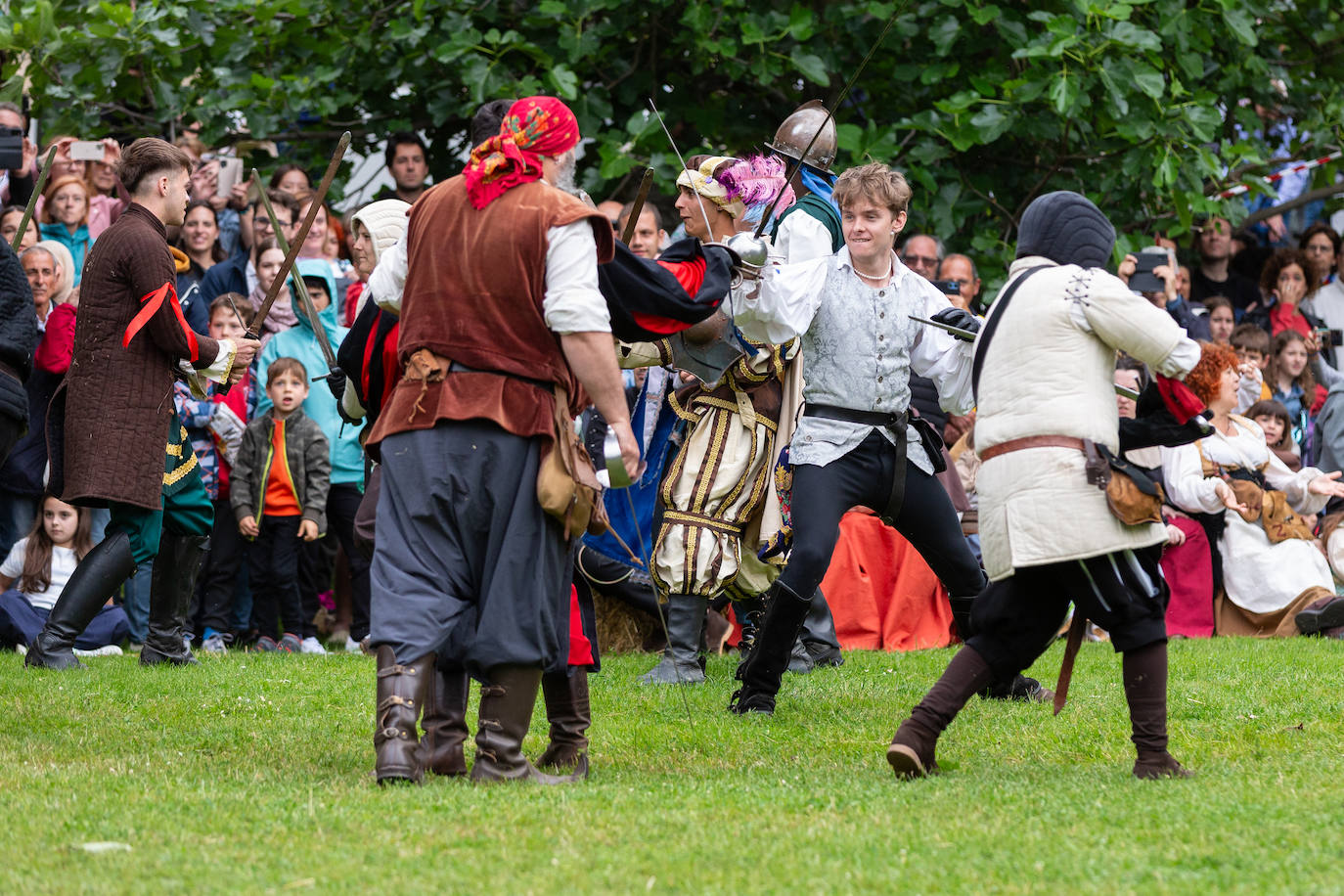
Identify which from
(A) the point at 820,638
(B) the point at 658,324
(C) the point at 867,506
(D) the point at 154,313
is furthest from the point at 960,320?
(D) the point at 154,313

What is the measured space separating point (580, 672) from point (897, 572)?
4.55m

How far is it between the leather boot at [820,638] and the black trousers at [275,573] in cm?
280

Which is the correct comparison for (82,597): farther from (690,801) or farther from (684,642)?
(690,801)

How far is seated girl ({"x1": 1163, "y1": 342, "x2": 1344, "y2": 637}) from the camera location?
32.7ft

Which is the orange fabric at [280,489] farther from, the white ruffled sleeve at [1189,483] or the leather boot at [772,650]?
the white ruffled sleeve at [1189,483]

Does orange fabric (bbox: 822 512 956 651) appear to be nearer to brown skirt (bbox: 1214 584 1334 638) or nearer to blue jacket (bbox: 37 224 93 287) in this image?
brown skirt (bbox: 1214 584 1334 638)

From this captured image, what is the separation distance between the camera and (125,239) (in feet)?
24.1

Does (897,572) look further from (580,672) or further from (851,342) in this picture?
(580,672)

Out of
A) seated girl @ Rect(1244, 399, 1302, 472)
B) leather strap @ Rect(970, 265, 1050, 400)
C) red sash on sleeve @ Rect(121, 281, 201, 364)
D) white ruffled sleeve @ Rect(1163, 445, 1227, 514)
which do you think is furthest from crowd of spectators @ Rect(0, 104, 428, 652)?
seated girl @ Rect(1244, 399, 1302, 472)

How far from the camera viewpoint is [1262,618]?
33.0ft

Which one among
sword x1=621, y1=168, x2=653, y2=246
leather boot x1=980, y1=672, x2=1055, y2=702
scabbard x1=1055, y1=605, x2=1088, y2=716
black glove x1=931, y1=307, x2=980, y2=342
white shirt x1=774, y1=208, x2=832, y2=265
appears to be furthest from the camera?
white shirt x1=774, y1=208, x2=832, y2=265

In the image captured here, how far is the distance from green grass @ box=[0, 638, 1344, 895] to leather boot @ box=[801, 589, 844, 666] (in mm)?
1035

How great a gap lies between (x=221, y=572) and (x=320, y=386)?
3.87 ft

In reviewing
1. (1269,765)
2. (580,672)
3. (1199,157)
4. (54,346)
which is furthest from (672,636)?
(1199,157)
